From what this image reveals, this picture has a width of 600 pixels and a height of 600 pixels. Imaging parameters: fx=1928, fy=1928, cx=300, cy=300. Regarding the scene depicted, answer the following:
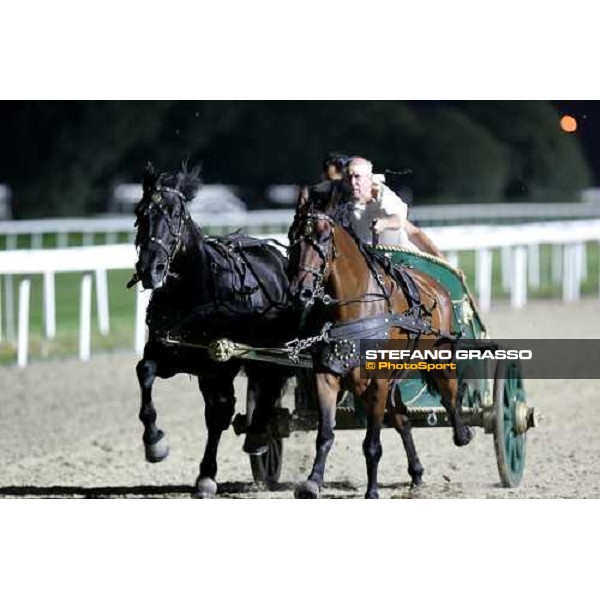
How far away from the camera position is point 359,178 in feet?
23.6

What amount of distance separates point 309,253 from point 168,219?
80 centimetres

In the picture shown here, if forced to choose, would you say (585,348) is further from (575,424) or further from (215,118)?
(215,118)

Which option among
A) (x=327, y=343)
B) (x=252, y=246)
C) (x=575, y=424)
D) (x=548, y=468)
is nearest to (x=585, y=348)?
(x=575, y=424)

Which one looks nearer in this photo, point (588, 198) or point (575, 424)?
point (575, 424)

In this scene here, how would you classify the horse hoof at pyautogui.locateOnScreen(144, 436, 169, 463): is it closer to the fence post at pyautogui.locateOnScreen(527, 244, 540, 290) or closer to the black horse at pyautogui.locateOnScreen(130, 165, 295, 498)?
the black horse at pyautogui.locateOnScreen(130, 165, 295, 498)

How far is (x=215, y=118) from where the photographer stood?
13039 millimetres

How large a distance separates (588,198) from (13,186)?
399 centimetres

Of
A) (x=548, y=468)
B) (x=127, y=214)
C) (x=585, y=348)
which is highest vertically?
(x=127, y=214)

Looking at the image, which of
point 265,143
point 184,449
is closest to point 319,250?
point 184,449

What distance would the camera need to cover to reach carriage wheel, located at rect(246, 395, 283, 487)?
791 centimetres

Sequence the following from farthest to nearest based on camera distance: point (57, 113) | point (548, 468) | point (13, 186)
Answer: point (13, 186)
point (57, 113)
point (548, 468)

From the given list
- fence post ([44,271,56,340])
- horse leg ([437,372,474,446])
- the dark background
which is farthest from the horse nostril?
fence post ([44,271,56,340])

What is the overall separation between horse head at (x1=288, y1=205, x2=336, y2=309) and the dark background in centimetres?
446

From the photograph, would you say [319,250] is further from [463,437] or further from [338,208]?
[463,437]
